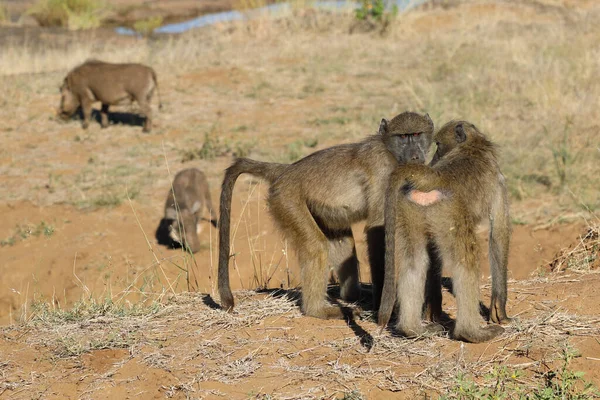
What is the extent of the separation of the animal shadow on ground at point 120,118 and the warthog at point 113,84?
708 mm

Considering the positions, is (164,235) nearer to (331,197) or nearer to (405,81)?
(331,197)

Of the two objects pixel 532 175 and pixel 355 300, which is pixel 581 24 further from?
pixel 355 300

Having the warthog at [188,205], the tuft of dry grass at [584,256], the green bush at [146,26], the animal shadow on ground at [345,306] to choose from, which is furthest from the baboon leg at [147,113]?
the green bush at [146,26]

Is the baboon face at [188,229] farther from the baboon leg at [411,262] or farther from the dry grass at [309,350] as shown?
the baboon leg at [411,262]

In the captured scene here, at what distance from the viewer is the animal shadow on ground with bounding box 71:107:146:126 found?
1434cm

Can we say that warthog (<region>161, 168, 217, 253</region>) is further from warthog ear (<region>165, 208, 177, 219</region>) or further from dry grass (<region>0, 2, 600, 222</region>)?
dry grass (<region>0, 2, 600, 222</region>)

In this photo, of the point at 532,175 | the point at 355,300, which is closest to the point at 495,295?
the point at 355,300

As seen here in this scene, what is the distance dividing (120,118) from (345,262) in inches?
398

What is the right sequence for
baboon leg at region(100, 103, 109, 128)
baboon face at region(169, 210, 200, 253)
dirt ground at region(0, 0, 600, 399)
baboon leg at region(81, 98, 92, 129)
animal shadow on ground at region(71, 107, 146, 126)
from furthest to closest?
animal shadow on ground at region(71, 107, 146, 126)
baboon leg at region(100, 103, 109, 128)
baboon leg at region(81, 98, 92, 129)
baboon face at region(169, 210, 200, 253)
dirt ground at region(0, 0, 600, 399)

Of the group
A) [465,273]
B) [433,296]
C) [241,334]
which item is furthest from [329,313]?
[465,273]

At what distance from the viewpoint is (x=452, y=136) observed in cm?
497

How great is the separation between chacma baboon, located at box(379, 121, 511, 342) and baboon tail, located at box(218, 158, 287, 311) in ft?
4.16

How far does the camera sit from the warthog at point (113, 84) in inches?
517

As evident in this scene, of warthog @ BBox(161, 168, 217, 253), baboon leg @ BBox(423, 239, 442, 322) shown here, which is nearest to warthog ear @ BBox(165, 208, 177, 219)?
warthog @ BBox(161, 168, 217, 253)
